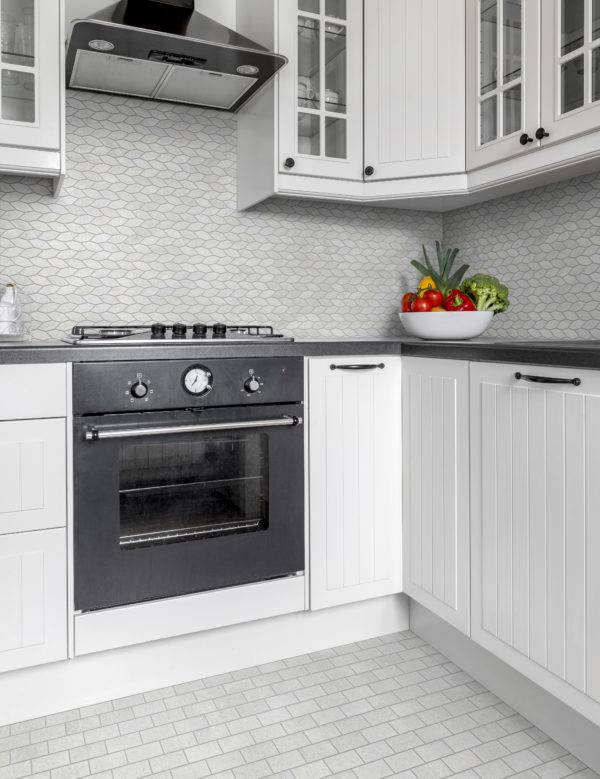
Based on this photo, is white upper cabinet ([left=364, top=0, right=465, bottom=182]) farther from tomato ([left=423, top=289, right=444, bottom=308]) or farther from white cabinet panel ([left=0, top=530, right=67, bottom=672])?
white cabinet panel ([left=0, top=530, right=67, bottom=672])

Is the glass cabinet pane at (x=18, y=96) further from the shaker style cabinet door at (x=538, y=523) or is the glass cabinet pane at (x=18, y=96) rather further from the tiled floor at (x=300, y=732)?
the tiled floor at (x=300, y=732)

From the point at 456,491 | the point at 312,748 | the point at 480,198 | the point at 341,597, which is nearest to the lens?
the point at 312,748

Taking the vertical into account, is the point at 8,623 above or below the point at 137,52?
below

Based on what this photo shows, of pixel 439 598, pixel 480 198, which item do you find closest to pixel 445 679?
pixel 439 598

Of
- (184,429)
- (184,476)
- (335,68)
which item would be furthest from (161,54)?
(184,476)

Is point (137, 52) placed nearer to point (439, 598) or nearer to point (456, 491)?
point (456, 491)

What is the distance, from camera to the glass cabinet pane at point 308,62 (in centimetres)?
221

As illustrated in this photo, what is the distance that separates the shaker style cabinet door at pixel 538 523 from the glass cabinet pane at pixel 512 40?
0.93 meters

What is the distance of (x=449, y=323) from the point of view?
215 centimetres

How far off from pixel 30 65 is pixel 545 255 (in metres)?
1.71

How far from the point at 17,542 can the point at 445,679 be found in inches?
49.4

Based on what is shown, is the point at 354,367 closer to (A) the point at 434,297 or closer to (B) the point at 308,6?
(A) the point at 434,297

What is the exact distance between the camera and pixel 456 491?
1886 millimetres

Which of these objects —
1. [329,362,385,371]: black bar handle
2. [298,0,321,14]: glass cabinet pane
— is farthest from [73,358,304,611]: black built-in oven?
[298,0,321,14]: glass cabinet pane
